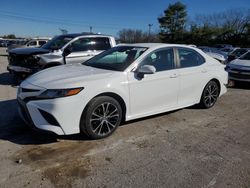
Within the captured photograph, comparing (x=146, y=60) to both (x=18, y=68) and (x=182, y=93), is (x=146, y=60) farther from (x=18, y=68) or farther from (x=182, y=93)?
(x=18, y=68)

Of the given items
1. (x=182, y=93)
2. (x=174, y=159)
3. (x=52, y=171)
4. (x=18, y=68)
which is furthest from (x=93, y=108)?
(x=18, y=68)

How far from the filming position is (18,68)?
8141 mm

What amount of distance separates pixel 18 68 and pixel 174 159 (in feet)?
20.9

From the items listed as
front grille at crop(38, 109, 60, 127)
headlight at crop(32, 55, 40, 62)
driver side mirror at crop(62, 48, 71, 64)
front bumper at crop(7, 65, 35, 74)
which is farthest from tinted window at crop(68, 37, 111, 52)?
front grille at crop(38, 109, 60, 127)

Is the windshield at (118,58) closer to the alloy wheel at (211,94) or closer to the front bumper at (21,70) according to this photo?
the alloy wheel at (211,94)

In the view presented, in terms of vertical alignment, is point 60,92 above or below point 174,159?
above

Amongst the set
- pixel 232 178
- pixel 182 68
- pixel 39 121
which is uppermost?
pixel 182 68

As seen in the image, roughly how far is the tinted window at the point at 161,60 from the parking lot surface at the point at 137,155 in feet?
3.52

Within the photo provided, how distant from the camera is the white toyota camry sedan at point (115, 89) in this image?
12.2 feet

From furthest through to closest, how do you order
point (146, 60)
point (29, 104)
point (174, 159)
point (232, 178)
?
point (146, 60) < point (29, 104) < point (174, 159) < point (232, 178)

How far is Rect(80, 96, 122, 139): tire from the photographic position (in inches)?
154

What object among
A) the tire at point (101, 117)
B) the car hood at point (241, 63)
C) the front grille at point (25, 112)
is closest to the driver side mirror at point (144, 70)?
the tire at point (101, 117)

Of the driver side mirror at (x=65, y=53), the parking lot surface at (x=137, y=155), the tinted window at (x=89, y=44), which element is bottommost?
the parking lot surface at (x=137, y=155)

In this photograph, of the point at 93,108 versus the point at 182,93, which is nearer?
the point at 93,108
